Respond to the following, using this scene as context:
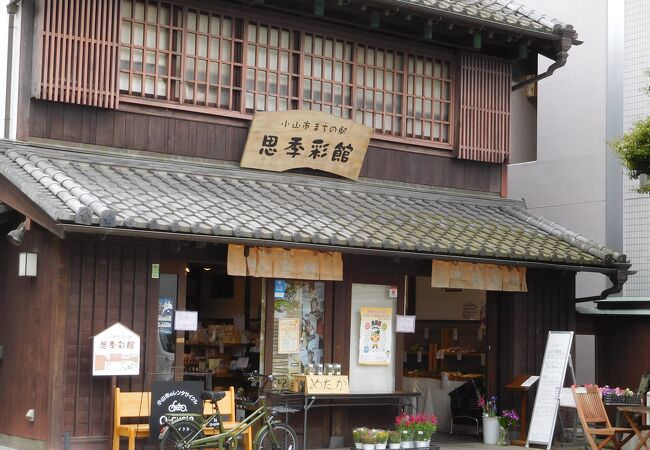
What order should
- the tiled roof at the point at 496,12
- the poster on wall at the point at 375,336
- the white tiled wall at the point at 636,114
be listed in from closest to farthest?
the poster on wall at the point at 375,336 → the tiled roof at the point at 496,12 → the white tiled wall at the point at 636,114

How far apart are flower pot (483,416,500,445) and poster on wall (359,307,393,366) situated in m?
1.97

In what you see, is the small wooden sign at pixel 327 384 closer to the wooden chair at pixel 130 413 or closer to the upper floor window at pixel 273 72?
the wooden chair at pixel 130 413

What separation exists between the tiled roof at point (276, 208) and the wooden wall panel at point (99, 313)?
90 cm

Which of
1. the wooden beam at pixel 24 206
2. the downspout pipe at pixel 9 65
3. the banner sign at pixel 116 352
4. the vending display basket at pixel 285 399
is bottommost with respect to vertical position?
the vending display basket at pixel 285 399

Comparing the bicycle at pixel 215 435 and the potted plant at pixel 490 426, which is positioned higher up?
the bicycle at pixel 215 435

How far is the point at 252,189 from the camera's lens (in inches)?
583

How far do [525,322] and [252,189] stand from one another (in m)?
5.28

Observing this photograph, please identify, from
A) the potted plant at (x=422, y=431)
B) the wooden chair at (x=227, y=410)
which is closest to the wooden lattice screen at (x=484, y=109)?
the potted plant at (x=422, y=431)

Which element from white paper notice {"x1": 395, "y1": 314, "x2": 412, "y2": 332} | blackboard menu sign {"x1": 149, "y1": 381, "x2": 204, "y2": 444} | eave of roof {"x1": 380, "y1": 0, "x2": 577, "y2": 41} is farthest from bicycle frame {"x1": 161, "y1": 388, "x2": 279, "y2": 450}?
eave of roof {"x1": 380, "y1": 0, "x2": 577, "y2": 41}

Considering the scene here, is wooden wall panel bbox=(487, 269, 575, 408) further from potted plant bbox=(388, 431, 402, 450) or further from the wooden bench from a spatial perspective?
the wooden bench

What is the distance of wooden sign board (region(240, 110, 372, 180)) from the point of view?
15125mm

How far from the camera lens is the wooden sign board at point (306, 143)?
1512cm

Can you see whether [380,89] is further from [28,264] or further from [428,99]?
[28,264]

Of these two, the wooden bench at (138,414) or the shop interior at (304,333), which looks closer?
the wooden bench at (138,414)
